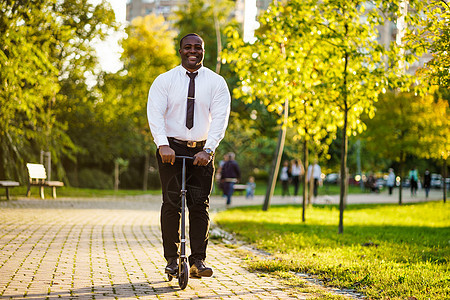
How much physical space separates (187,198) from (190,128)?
650 millimetres

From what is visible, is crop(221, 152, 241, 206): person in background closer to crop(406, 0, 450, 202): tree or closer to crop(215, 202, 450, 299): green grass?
crop(215, 202, 450, 299): green grass

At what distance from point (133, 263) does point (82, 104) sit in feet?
63.7

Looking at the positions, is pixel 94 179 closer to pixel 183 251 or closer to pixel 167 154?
pixel 183 251

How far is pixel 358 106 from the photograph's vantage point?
10875 mm

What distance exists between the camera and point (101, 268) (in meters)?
6.40

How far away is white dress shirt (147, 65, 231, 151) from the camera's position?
17.8ft

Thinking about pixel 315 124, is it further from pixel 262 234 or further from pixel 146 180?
pixel 146 180

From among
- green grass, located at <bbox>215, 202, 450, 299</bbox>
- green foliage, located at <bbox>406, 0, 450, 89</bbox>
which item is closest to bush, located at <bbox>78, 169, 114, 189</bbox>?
green grass, located at <bbox>215, 202, 450, 299</bbox>

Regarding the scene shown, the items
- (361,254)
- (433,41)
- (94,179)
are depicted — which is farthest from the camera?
(94,179)

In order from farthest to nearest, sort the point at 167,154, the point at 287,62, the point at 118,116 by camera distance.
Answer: the point at 118,116
the point at 287,62
the point at 167,154

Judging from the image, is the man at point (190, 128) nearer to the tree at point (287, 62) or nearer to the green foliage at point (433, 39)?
the green foliage at point (433, 39)

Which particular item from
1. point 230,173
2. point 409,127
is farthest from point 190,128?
point 409,127

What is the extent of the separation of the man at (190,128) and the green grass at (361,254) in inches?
61.1

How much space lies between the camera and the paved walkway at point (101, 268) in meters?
5.20
